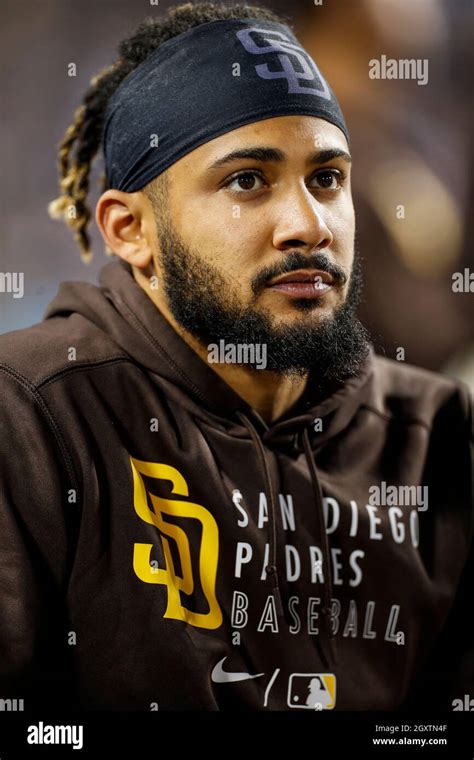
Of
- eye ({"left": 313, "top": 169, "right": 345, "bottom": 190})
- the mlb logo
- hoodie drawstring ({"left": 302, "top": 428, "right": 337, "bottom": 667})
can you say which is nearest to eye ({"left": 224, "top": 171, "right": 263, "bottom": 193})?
eye ({"left": 313, "top": 169, "right": 345, "bottom": 190})

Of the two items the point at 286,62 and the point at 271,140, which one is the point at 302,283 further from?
the point at 286,62

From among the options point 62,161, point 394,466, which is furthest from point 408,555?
point 62,161

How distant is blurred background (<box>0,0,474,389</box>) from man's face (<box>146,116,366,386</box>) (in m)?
0.26

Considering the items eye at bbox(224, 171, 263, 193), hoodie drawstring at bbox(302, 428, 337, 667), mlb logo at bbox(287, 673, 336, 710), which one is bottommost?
mlb logo at bbox(287, 673, 336, 710)

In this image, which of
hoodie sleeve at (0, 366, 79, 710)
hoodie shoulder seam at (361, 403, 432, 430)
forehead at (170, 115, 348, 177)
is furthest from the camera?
hoodie shoulder seam at (361, 403, 432, 430)


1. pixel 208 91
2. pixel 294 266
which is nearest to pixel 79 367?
pixel 294 266

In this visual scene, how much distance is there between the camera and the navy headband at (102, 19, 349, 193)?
1156 millimetres

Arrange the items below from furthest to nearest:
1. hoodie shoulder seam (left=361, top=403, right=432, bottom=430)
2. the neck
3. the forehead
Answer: hoodie shoulder seam (left=361, top=403, right=432, bottom=430) → the neck → the forehead

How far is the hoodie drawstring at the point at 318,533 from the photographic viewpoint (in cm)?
121

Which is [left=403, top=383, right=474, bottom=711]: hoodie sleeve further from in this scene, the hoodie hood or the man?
the hoodie hood

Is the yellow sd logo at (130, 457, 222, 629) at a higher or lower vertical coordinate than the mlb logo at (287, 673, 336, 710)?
higher

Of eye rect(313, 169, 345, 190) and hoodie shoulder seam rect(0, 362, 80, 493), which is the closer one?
hoodie shoulder seam rect(0, 362, 80, 493)

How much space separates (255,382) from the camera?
1.28 meters

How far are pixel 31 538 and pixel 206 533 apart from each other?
0.26 meters
